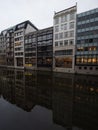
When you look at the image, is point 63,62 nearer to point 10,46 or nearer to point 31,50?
point 31,50

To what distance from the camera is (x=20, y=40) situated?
74.8 meters

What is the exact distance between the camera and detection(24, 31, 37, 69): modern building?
6431 centimetres

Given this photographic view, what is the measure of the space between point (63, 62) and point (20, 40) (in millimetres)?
39212

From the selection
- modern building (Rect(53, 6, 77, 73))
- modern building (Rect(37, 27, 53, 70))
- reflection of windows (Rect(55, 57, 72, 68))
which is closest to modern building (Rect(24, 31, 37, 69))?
modern building (Rect(37, 27, 53, 70))

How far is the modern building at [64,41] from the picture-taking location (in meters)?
48.6

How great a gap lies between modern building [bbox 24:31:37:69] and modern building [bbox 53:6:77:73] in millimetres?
14294

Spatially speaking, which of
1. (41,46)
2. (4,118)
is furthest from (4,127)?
(41,46)

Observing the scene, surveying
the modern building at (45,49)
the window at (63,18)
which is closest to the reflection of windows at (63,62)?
the modern building at (45,49)

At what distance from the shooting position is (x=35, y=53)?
64.4 metres

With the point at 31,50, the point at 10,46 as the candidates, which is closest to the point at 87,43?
the point at 31,50

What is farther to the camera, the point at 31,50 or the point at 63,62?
the point at 31,50

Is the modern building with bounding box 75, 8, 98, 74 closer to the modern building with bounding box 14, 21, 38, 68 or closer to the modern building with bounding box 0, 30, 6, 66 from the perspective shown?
the modern building with bounding box 14, 21, 38, 68

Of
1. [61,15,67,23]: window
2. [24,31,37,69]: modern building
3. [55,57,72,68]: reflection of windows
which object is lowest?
[55,57,72,68]: reflection of windows

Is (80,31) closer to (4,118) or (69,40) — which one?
(69,40)
